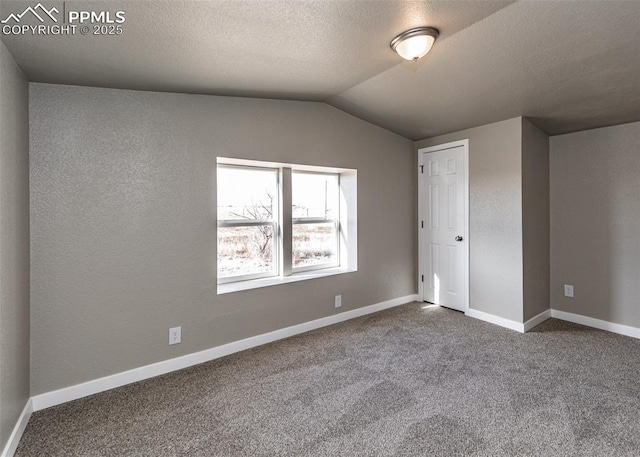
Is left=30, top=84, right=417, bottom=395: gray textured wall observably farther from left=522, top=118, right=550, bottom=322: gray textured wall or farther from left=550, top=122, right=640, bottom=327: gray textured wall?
left=550, top=122, right=640, bottom=327: gray textured wall

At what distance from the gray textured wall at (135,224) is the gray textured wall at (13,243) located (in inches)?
4.5

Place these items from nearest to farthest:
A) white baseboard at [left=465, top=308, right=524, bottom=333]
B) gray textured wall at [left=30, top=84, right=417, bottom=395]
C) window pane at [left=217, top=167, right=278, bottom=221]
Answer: gray textured wall at [left=30, top=84, right=417, bottom=395], window pane at [left=217, top=167, right=278, bottom=221], white baseboard at [left=465, top=308, right=524, bottom=333]

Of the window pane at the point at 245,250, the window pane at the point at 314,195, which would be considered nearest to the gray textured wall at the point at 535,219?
the window pane at the point at 314,195

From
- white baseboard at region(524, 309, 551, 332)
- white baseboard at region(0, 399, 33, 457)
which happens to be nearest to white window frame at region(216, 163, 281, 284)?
white baseboard at region(0, 399, 33, 457)

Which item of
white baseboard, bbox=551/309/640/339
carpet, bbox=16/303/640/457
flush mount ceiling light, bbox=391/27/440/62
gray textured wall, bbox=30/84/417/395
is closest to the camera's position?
carpet, bbox=16/303/640/457

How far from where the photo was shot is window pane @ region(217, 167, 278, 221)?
3096mm

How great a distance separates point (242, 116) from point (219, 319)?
1816 millimetres

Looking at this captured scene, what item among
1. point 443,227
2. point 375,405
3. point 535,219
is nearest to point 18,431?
point 375,405

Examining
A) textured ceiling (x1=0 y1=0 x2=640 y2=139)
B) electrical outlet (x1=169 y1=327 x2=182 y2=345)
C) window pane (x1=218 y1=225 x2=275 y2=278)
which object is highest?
textured ceiling (x1=0 y1=0 x2=640 y2=139)

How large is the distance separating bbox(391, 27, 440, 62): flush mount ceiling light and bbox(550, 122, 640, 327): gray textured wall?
8.72 feet

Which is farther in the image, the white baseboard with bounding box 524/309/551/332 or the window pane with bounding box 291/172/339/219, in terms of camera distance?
the window pane with bounding box 291/172/339/219

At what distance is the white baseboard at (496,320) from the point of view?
11.0ft

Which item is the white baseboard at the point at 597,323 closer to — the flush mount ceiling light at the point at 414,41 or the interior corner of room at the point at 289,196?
the interior corner of room at the point at 289,196

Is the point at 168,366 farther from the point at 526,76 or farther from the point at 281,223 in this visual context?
the point at 526,76
